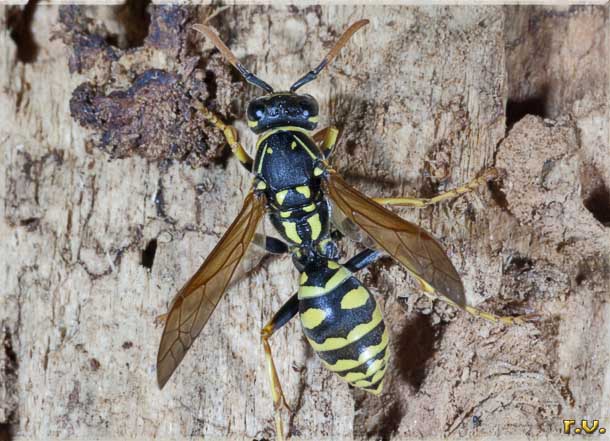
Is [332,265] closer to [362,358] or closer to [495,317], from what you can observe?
[362,358]

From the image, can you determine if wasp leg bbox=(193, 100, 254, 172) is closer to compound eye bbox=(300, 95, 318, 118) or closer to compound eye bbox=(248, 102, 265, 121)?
compound eye bbox=(248, 102, 265, 121)

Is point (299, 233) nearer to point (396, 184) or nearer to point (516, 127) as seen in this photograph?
point (396, 184)

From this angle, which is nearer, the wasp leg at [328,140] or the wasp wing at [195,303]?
the wasp wing at [195,303]

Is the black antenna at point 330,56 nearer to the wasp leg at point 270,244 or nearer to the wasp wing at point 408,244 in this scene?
the wasp wing at point 408,244

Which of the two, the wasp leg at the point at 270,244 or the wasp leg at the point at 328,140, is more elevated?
the wasp leg at the point at 328,140

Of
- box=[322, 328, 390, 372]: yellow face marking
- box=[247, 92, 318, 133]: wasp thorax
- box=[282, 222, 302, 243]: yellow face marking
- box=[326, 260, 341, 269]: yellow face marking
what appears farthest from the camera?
box=[282, 222, 302, 243]: yellow face marking

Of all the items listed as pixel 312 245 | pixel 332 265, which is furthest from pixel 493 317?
pixel 312 245

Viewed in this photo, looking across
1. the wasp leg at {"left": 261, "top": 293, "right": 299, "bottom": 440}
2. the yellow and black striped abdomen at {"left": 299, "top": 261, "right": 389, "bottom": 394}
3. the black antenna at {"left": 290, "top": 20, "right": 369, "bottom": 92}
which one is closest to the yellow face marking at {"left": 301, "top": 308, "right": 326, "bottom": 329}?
the yellow and black striped abdomen at {"left": 299, "top": 261, "right": 389, "bottom": 394}

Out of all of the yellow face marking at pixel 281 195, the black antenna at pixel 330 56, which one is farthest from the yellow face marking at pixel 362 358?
the black antenna at pixel 330 56
